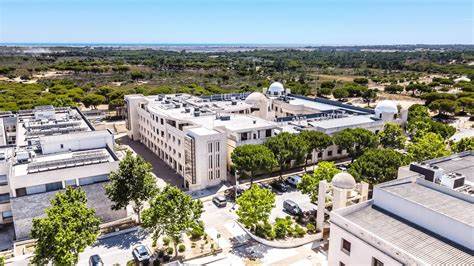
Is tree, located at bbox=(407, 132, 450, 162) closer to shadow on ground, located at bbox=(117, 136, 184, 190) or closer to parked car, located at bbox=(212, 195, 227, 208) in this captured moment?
parked car, located at bbox=(212, 195, 227, 208)

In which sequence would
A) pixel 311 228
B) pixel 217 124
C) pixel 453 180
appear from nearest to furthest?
pixel 453 180, pixel 311 228, pixel 217 124

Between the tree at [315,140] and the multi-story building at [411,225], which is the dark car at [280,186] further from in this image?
the multi-story building at [411,225]

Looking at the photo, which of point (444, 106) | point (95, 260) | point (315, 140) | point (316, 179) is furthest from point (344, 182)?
point (444, 106)

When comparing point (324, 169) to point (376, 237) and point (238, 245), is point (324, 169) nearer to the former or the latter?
point (238, 245)

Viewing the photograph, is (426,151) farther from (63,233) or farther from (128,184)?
(63,233)

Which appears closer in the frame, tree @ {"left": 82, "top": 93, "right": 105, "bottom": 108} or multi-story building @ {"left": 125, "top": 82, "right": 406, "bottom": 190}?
multi-story building @ {"left": 125, "top": 82, "right": 406, "bottom": 190}

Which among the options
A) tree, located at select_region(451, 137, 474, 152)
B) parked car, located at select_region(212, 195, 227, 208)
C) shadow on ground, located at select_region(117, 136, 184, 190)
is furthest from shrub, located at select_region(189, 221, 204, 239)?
tree, located at select_region(451, 137, 474, 152)
